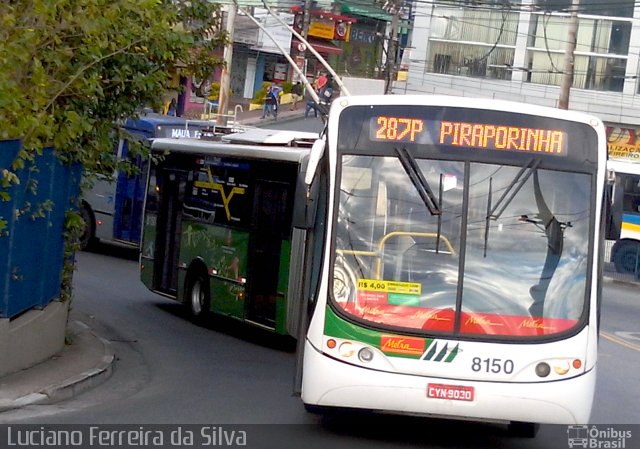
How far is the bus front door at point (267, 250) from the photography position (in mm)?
14719

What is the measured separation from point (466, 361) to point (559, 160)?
1874 millimetres

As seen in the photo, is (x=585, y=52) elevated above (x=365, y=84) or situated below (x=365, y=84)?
above

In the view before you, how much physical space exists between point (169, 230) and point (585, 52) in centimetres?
3269

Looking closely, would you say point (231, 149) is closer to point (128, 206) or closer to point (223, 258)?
point (223, 258)

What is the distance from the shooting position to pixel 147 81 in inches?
501

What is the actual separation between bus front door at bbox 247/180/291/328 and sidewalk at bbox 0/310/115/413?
2137mm

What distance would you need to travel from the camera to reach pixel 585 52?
4681cm

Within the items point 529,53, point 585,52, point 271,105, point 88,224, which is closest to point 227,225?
point 88,224

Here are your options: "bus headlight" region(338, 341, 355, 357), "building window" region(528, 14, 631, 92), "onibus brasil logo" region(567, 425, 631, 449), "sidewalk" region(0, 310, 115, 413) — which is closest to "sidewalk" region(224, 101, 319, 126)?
"building window" region(528, 14, 631, 92)

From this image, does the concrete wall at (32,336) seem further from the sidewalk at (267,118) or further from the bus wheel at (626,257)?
the sidewalk at (267,118)

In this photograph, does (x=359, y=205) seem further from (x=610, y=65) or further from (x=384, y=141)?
(x=610, y=65)

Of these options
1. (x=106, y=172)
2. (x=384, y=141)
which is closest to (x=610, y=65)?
(x=106, y=172)

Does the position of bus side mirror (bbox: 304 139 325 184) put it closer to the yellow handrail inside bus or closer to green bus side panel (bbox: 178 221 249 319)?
the yellow handrail inside bus

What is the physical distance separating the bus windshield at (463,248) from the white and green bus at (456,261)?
1 cm
